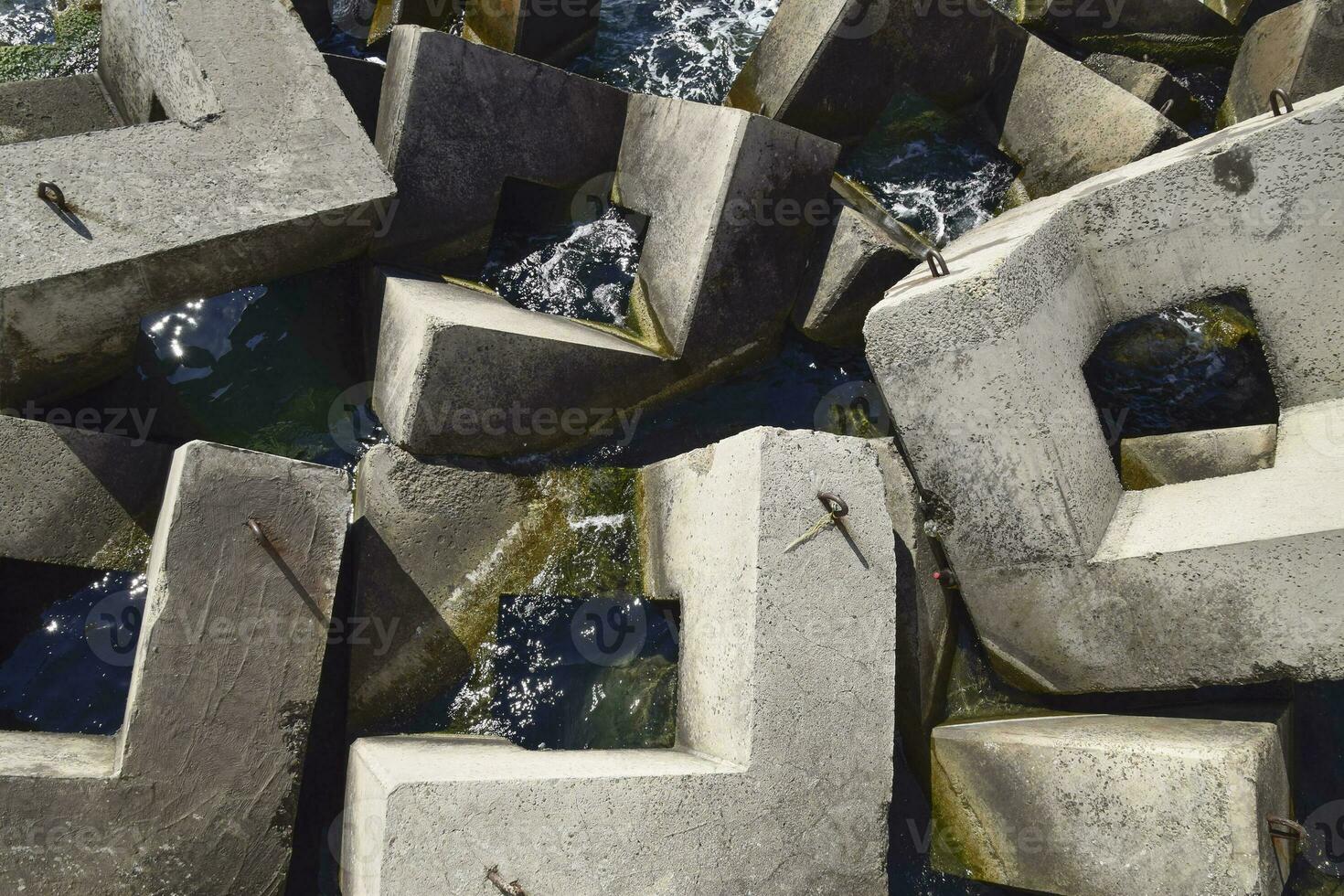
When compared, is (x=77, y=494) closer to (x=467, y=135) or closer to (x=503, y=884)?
(x=467, y=135)

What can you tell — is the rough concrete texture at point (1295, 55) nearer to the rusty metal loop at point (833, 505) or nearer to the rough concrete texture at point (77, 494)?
the rusty metal loop at point (833, 505)

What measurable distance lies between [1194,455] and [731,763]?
276 centimetres

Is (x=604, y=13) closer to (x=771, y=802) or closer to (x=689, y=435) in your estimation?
(x=689, y=435)

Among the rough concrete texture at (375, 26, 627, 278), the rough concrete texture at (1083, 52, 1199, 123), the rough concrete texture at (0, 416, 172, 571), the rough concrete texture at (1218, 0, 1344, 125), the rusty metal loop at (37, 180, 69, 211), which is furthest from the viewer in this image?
the rough concrete texture at (1083, 52, 1199, 123)

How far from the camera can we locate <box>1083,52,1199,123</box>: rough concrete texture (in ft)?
18.8

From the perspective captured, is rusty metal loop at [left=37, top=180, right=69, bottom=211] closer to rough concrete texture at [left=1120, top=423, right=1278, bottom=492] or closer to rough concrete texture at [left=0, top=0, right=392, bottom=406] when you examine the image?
rough concrete texture at [left=0, top=0, right=392, bottom=406]

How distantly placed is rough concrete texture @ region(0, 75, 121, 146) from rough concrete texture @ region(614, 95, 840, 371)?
11.4 feet

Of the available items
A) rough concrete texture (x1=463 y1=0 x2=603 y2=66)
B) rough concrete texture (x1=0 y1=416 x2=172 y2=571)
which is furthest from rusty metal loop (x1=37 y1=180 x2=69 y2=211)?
rough concrete texture (x1=463 y1=0 x2=603 y2=66)

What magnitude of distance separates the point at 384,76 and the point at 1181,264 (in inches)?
168

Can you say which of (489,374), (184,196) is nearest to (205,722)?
(489,374)

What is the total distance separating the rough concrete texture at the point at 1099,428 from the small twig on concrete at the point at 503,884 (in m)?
2.38

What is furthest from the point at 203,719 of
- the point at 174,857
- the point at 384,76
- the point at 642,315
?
the point at 384,76

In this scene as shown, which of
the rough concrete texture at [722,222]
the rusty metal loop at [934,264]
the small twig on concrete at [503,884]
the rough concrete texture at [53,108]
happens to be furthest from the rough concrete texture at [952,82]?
the small twig on concrete at [503,884]

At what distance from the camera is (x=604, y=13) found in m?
6.65
